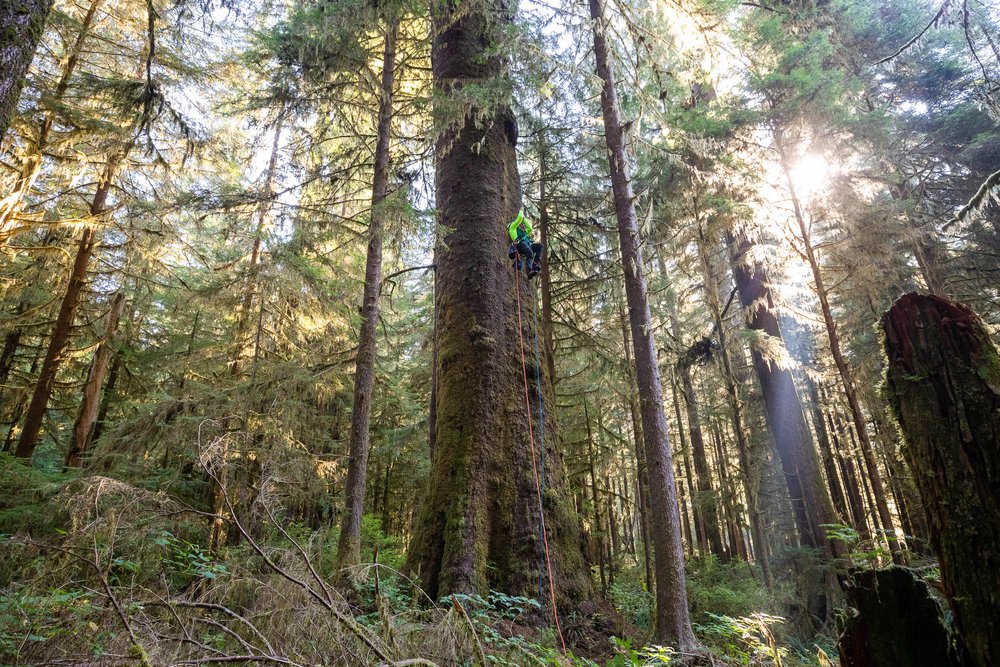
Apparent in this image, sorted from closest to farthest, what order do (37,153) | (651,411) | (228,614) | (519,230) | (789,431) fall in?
(228,614) < (651,411) < (519,230) < (37,153) < (789,431)

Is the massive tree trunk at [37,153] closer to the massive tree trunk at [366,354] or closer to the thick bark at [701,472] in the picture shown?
the massive tree trunk at [366,354]

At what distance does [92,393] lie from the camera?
9.65 metres

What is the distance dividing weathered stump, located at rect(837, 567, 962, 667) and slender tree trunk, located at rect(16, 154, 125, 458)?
39.5ft

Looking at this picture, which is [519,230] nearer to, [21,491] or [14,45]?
[14,45]

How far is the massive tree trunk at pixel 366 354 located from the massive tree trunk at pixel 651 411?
3.41m

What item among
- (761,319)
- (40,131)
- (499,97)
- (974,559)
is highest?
(40,131)

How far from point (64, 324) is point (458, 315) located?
887cm

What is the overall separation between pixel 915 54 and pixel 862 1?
2.56 m

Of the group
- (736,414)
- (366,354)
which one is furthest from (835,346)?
(366,354)

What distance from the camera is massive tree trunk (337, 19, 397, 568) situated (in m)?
5.82

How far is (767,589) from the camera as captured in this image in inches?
388

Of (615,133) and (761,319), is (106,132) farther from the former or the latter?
(761,319)

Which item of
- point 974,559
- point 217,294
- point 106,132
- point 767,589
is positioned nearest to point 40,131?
point 106,132

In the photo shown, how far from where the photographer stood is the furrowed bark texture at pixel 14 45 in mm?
2975
